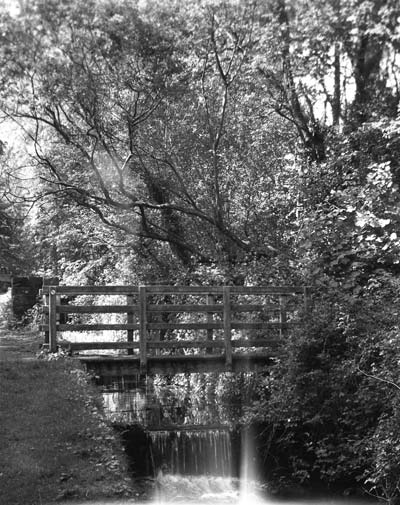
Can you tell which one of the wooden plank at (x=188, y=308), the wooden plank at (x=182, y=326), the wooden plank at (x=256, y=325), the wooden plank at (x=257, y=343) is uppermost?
the wooden plank at (x=188, y=308)

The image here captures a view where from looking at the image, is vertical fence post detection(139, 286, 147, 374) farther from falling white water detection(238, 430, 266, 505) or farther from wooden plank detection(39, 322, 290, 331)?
falling white water detection(238, 430, 266, 505)

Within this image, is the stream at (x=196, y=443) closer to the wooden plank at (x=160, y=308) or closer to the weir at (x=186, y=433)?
the weir at (x=186, y=433)

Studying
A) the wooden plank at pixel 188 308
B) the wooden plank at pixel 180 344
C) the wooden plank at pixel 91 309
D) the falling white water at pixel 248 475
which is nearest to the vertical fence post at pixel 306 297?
the wooden plank at pixel 188 308

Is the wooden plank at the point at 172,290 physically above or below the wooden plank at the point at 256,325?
above

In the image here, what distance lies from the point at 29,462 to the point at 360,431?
4416mm

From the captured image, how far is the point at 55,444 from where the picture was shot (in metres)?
6.34

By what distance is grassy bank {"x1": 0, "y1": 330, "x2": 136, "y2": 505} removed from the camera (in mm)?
5367

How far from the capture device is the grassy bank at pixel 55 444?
211 inches

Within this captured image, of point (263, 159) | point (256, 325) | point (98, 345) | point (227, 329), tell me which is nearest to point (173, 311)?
point (227, 329)

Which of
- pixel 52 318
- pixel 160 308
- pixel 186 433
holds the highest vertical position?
pixel 160 308

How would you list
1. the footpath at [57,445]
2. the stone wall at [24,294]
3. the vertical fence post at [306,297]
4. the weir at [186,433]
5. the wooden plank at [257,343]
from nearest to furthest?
1. the footpath at [57,445]
2. the weir at [186,433]
3. the vertical fence post at [306,297]
4. the wooden plank at [257,343]
5. the stone wall at [24,294]

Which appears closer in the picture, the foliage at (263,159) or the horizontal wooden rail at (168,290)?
the foliage at (263,159)

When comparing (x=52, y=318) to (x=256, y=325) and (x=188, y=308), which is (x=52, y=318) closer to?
(x=188, y=308)

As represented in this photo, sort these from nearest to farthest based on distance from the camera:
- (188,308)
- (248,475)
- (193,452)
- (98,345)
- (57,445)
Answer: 1. (57,445)
2. (248,475)
3. (193,452)
4. (98,345)
5. (188,308)
